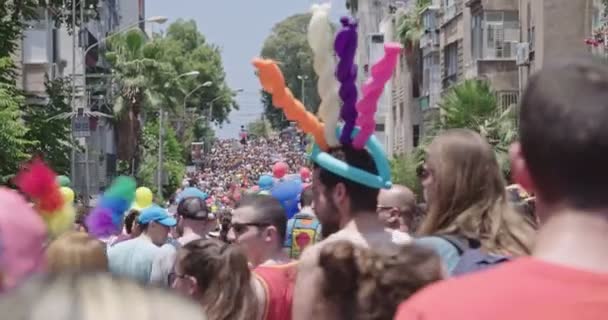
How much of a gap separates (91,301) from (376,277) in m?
1.92

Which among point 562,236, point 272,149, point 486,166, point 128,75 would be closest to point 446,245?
point 486,166

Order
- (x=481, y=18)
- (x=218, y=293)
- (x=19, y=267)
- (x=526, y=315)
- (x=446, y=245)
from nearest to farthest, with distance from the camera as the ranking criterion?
(x=526, y=315), (x=19, y=267), (x=446, y=245), (x=218, y=293), (x=481, y=18)

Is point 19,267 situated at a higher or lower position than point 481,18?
lower

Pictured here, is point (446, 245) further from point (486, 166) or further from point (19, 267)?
point (19, 267)

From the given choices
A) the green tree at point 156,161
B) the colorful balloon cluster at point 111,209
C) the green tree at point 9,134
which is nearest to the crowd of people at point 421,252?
the colorful balloon cluster at point 111,209

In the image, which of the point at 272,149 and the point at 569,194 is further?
the point at 272,149

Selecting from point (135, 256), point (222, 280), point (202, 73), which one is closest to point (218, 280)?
point (222, 280)

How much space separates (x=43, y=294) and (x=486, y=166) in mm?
2883

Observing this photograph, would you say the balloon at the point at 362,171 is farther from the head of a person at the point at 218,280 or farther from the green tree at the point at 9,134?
the green tree at the point at 9,134

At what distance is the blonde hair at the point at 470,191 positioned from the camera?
4.95 meters

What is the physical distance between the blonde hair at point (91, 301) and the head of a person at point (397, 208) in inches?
212

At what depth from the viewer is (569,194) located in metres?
2.89

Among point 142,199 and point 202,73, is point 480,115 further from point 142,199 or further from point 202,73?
point 202,73

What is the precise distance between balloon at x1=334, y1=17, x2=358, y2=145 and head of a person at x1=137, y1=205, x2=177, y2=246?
5015 mm
